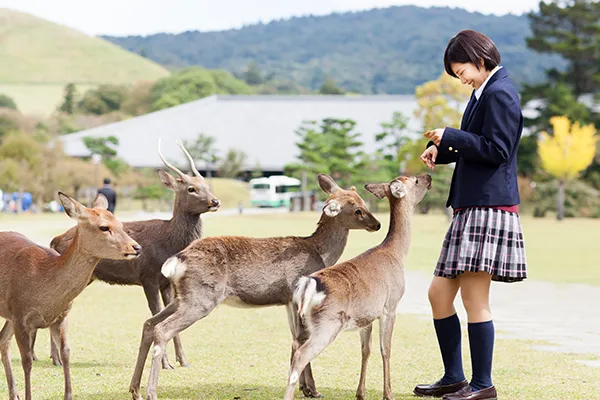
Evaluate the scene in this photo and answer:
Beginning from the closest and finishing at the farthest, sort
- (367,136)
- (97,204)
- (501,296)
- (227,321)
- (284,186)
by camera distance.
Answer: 1. (97,204)
2. (227,321)
3. (501,296)
4. (284,186)
5. (367,136)

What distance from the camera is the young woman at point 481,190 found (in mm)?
5547

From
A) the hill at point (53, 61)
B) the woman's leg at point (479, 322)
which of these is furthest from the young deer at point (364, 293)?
the hill at point (53, 61)

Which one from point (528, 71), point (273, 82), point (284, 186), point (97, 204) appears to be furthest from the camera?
point (528, 71)

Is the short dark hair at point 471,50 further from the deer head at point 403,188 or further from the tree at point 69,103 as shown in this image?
the tree at point 69,103

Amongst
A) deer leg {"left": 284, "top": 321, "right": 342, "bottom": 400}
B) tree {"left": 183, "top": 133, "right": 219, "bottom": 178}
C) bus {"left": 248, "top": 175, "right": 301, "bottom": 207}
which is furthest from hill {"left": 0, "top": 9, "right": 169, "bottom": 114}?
deer leg {"left": 284, "top": 321, "right": 342, "bottom": 400}

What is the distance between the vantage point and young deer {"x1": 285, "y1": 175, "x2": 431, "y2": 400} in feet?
17.5

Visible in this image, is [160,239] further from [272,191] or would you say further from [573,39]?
[272,191]

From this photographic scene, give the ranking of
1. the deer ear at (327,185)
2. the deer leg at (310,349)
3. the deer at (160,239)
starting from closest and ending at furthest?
the deer leg at (310,349) → the deer ear at (327,185) → the deer at (160,239)

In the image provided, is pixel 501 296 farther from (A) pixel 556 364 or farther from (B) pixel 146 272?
(B) pixel 146 272

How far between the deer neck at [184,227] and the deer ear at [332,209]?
5.34ft

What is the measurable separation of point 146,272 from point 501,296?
685 cm

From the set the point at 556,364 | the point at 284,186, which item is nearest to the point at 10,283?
the point at 556,364

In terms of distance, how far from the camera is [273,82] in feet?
411

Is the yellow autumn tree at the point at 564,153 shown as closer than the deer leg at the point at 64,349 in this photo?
No
